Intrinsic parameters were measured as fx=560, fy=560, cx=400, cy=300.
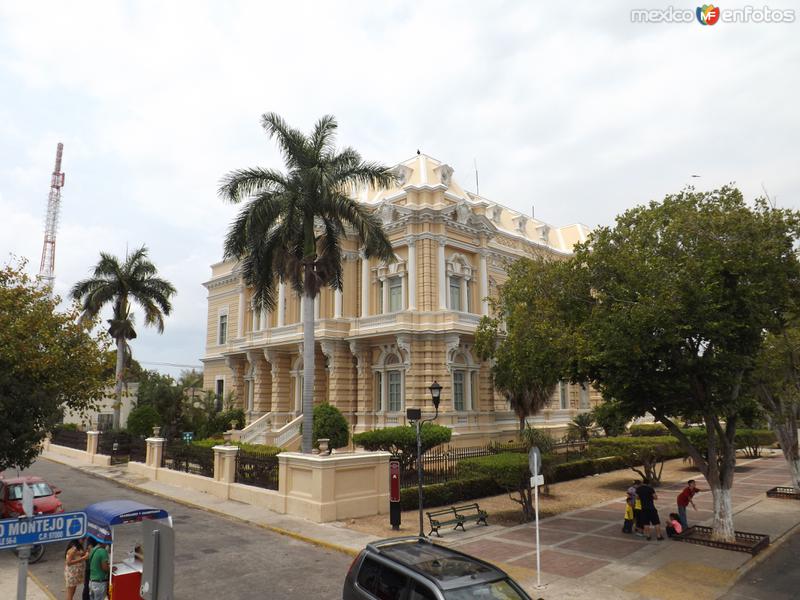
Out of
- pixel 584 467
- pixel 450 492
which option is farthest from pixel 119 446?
pixel 584 467

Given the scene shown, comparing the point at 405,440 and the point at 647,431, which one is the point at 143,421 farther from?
the point at 647,431

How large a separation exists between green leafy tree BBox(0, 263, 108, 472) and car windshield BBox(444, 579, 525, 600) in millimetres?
12551

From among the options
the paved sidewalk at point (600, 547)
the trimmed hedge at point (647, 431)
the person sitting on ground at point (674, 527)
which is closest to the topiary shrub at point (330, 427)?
the paved sidewalk at point (600, 547)

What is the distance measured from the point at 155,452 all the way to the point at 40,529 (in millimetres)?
19062

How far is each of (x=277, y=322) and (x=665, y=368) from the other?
83.2ft

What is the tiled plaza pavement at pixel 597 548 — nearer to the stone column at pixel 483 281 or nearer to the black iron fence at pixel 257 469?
the black iron fence at pixel 257 469

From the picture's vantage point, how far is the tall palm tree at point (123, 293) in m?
30.8

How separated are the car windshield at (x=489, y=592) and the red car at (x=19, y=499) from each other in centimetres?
1191

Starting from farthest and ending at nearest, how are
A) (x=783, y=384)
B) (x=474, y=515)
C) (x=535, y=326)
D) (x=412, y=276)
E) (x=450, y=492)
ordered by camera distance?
(x=412, y=276) < (x=783, y=384) < (x=450, y=492) < (x=474, y=515) < (x=535, y=326)

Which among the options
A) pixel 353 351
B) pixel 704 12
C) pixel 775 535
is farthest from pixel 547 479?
pixel 704 12

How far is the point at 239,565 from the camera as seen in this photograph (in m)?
11.3

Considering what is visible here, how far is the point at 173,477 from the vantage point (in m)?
21.6

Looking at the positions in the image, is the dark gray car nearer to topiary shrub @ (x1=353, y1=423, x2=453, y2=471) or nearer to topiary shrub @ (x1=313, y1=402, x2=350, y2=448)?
topiary shrub @ (x1=353, y1=423, x2=453, y2=471)

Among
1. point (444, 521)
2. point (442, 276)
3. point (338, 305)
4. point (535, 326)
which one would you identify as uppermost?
point (442, 276)
